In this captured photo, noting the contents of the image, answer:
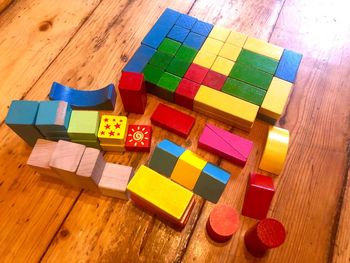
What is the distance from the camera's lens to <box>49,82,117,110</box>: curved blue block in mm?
928

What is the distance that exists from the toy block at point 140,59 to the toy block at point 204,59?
0.14m

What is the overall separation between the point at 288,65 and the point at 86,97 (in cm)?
61

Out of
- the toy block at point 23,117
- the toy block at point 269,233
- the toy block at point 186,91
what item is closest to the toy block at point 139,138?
Answer: the toy block at point 186,91

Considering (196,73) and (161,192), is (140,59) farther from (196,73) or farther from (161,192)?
(161,192)

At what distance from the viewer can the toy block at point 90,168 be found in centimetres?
76

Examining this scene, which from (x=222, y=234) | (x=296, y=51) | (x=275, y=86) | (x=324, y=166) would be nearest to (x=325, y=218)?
(x=324, y=166)

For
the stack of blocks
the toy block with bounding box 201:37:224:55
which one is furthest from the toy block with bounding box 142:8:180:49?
the toy block with bounding box 201:37:224:55

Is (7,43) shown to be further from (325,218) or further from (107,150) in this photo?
(325,218)

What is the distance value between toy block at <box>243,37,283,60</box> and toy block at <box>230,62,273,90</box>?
74 mm

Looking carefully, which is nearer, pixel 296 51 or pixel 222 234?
pixel 222 234

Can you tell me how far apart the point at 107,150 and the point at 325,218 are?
1.95ft

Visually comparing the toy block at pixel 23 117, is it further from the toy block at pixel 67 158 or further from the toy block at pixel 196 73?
the toy block at pixel 196 73

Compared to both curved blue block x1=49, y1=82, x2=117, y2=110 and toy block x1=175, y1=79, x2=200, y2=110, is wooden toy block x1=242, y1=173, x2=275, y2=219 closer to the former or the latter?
toy block x1=175, y1=79, x2=200, y2=110

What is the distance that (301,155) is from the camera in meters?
0.89
